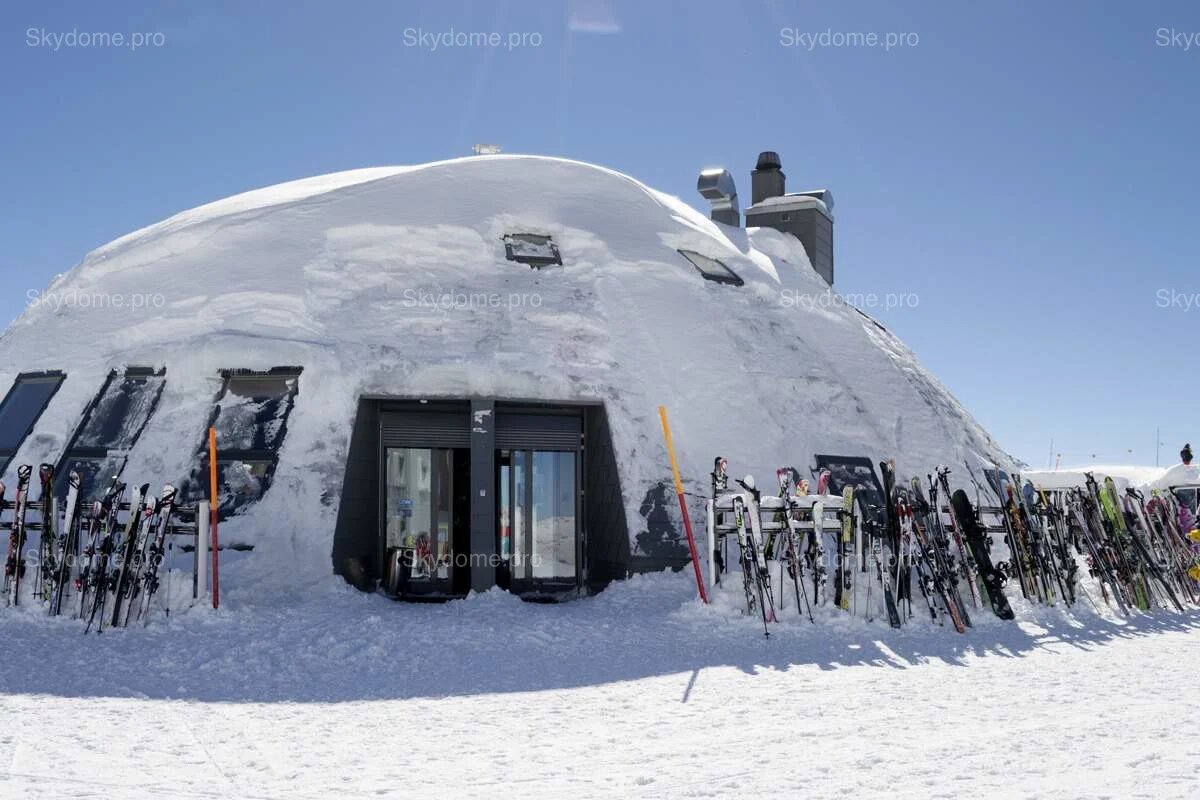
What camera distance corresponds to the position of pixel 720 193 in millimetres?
22000

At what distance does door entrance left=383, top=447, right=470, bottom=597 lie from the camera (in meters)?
14.0

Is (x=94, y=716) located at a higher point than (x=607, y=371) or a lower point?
lower

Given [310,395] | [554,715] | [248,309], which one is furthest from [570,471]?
[554,715]

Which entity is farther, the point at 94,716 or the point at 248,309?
the point at 248,309

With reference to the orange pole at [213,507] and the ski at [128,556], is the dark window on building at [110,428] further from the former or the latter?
the ski at [128,556]

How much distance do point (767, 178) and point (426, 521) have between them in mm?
12932

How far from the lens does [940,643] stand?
410 inches

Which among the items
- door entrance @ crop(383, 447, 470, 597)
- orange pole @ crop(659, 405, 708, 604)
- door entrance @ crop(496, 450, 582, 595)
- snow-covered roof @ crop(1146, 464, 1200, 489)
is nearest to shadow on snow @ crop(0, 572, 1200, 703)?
orange pole @ crop(659, 405, 708, 604)

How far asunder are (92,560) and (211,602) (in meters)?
1.32

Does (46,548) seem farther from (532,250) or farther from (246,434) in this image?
(532,250)

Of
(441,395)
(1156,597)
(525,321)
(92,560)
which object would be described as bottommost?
(1156,597)

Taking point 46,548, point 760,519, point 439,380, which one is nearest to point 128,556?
point 46,548

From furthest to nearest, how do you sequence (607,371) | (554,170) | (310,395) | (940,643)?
(554,170) < (607,371) < (310,395) < (940,643)

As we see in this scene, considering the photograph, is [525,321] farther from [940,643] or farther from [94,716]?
[94,716]
